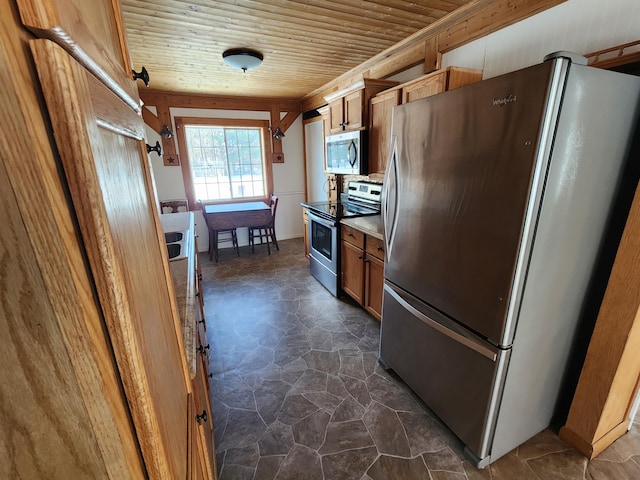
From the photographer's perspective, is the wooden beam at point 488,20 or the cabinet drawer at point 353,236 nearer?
the wooden beam at point 488,20

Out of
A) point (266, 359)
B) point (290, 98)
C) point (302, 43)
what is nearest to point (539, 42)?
point (302, 43)

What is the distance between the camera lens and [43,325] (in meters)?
0.30

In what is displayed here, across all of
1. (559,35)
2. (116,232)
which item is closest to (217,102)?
(559,35)

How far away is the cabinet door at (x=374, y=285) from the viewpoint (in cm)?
274

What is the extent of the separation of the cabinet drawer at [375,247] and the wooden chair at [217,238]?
3.00 meters

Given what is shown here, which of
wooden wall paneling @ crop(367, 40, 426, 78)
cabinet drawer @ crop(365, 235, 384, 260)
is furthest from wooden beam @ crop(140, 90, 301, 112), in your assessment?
cabinet drawer @ crop(365, 235, 384, 260)

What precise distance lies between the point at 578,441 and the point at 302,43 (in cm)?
367

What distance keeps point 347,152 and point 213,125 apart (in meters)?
2.94

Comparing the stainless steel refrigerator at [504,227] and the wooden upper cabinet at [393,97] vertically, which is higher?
the wooden upper cabinet at [393,97]

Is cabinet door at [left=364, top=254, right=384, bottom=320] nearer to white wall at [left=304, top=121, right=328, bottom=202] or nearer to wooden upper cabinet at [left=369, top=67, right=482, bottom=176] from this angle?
wooden upper cabinet at [left=369, top=67, right=482, bottom=176]

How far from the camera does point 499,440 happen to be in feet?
5.28

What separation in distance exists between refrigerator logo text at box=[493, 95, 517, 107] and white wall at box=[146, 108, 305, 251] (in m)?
4.84

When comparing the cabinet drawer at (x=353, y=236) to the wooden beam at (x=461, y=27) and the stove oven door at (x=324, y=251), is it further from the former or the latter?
the wooden beam at (x=461, y=27)

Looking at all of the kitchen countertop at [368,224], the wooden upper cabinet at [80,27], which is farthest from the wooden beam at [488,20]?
the wooden upper cabinet at [80,27]
